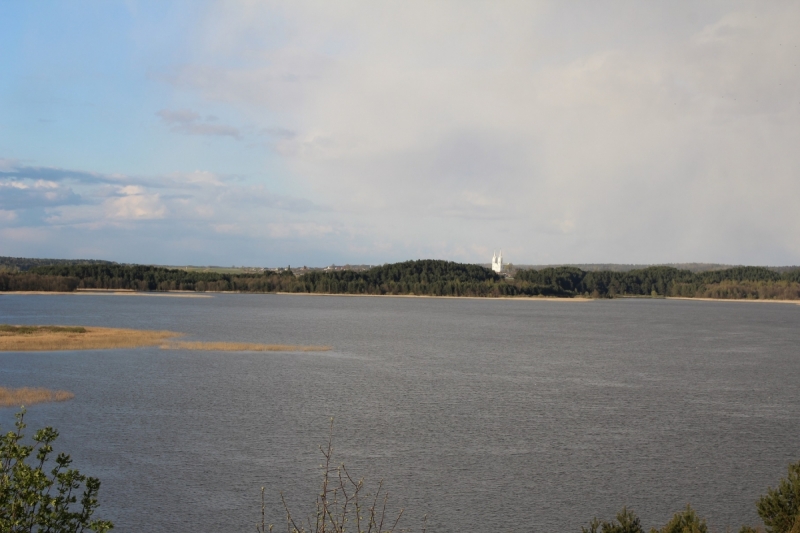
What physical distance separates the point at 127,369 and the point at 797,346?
55.0m

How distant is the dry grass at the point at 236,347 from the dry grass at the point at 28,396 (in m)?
19.5

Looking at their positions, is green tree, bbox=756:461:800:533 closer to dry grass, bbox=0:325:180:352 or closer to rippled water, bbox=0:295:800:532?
rippled water, bbox=0:295:800:532

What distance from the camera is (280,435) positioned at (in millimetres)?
24359

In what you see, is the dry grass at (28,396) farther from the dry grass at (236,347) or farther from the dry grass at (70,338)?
the dry grass at (236,347)

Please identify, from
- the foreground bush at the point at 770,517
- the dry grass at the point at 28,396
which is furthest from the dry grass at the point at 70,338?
the foreground bush at the point at 770,517

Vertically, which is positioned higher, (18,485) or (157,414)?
(18,485)

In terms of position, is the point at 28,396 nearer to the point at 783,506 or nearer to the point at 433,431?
the point at 433,431

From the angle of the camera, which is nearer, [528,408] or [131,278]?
[528,408]

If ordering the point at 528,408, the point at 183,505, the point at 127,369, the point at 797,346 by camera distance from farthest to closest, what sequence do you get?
the point at 797,346 < the point at 127,369 < the point at 528,408 < the point at 183,505

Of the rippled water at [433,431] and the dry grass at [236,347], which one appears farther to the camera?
the dry grass at [236,347]

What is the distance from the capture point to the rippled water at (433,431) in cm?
1795

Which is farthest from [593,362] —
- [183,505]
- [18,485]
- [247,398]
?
[18,485]

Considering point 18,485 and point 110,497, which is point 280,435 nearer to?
point 110,497

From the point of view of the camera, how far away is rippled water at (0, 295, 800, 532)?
1795 centimetres
